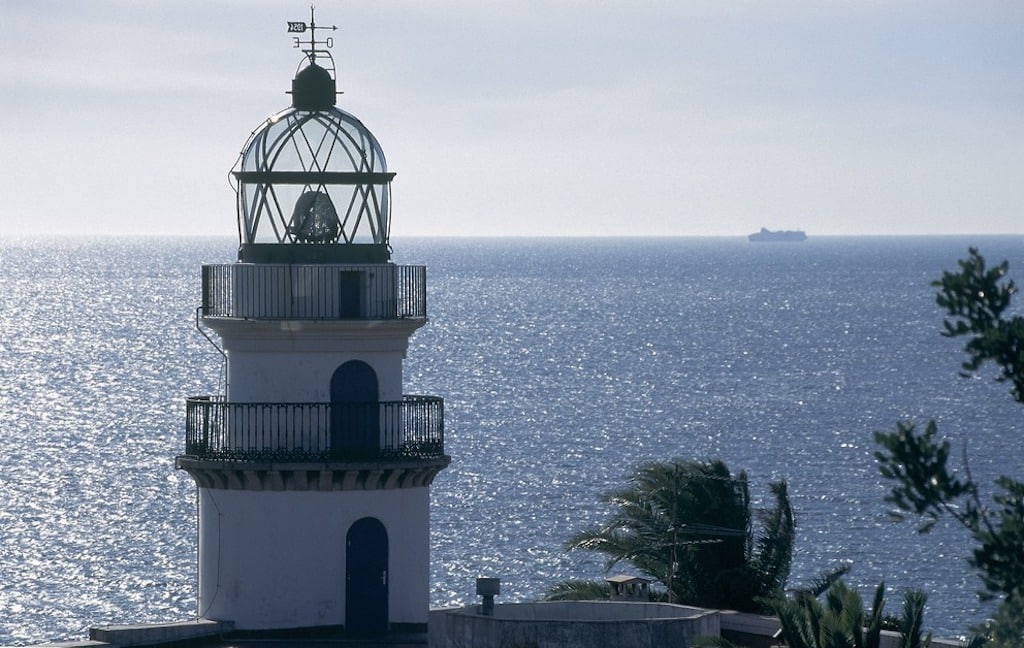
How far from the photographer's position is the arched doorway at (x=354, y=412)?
23422mm

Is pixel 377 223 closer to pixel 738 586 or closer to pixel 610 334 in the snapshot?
pixel 738 586

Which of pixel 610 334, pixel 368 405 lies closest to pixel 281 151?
pixel 368 405

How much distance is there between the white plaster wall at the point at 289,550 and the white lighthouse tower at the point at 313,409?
2 cm

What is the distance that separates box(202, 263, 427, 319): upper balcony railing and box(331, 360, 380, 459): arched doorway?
0.66 metres

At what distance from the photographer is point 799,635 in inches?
752

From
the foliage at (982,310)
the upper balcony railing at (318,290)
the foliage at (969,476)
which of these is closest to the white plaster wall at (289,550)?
the upper balcony railing at (318,290)

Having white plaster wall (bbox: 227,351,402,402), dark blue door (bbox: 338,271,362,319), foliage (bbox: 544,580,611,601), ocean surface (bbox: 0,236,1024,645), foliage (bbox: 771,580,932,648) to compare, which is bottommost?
ocean surface (bbox: 0,236,1024,645)

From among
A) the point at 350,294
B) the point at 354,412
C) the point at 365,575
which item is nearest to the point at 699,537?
the point at 365,575

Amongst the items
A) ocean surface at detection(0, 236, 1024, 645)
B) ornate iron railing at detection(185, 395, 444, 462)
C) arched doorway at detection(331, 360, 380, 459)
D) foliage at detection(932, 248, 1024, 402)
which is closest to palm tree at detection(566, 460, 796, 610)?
ornate iron railing at detection(185, 395, 444, 462)

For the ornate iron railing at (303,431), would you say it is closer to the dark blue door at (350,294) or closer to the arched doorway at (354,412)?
the arched doorway at (354,412)

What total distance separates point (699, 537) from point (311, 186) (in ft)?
28.4

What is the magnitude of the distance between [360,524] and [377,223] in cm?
338

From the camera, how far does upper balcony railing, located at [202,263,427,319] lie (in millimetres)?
23281

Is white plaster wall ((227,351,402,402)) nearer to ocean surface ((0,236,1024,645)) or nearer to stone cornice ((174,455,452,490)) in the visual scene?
stone cornice ((174,455,452,490))
